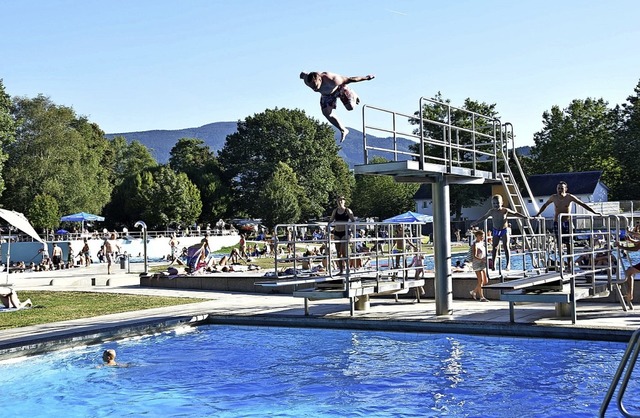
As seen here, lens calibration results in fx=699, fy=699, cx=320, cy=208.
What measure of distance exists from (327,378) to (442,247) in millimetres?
4253

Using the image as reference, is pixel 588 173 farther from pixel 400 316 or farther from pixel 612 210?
pixel 400 316

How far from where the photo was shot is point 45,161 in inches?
2749

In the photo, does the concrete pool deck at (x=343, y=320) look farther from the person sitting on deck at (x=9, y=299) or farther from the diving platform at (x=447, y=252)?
the person sitting on deck at (x=9, y=299)

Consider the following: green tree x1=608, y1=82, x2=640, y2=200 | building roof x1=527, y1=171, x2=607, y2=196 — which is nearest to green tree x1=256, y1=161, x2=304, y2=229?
building roof x1=527, y1=171, x2=607, y2=196

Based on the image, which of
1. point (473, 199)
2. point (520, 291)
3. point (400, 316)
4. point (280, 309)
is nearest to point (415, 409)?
point (520, 291)

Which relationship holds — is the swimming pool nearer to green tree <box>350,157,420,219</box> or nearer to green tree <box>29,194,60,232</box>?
green tree <box>29,194,60,232</box>

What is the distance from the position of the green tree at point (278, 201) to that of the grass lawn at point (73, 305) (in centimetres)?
5875

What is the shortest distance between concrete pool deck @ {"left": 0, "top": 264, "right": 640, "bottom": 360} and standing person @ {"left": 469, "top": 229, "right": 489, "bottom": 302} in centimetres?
45

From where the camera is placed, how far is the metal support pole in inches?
527

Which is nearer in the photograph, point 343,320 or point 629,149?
point 343,320

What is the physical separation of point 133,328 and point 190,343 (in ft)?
3.74

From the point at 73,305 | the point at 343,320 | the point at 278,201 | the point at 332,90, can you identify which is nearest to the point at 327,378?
the point at 343,320

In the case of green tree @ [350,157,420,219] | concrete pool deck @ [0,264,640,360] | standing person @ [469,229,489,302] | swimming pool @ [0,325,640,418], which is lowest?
swimming pool @ [0,325,640,418]

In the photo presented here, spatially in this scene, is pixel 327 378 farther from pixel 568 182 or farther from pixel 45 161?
pixel 568 182
